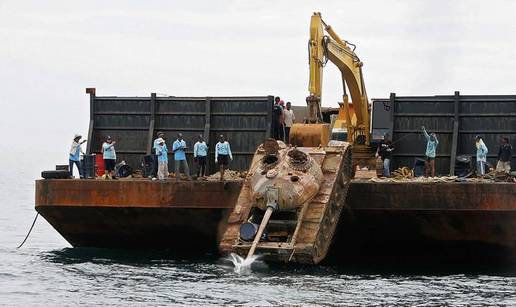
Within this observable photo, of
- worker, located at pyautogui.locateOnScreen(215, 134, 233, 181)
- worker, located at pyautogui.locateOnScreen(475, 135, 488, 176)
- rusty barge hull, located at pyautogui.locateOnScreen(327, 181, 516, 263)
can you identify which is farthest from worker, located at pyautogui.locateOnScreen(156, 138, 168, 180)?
worker, located at pyautogui.locateOnScreen(475, 135, 488, 176)

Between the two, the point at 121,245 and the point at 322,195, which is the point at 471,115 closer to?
the point at 322,195

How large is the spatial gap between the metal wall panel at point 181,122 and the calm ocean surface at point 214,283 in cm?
446

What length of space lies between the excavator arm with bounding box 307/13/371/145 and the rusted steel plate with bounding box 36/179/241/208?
3.65 m

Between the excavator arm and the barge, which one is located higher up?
the excavator arm

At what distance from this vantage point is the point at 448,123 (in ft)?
123

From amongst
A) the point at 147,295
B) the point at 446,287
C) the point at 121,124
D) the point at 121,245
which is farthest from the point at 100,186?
the point at 446,287

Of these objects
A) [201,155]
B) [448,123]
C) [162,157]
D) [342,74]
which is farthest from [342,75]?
[162,157]

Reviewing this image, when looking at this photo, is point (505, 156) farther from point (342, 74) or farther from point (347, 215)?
point (342, 74)

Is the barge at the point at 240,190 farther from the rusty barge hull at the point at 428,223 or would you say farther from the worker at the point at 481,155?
the worker at the point at 481,155

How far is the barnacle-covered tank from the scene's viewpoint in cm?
2861

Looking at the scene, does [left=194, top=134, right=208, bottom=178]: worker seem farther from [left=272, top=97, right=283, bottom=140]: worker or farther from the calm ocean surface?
the calm ocean surface

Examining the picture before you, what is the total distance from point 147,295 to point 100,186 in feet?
25.7

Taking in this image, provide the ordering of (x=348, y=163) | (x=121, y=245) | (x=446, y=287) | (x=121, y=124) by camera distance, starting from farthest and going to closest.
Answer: (x=121, y=124)
(x=121, y=245)
(x=348, y=163)
(x=446, y=287)

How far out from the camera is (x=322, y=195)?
30.1 m
